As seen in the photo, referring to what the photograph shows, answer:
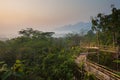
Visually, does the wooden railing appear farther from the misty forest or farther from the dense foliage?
the dense foliage

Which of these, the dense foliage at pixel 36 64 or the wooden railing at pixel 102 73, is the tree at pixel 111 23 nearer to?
the dense foliage at pixel 36 64

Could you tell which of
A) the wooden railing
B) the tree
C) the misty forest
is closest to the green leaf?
the misty forest

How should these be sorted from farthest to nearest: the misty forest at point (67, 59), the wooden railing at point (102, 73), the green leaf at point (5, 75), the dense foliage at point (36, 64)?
the misty forest at point (67, 59) → the dense foliage at point (36, 64) → the green leaf at point (5, 75) → the wooden railing at point (102, 73)

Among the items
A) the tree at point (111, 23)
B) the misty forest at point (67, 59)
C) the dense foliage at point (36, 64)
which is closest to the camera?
the dense foliage at point (36, 64)

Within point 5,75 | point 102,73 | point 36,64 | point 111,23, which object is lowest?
point 36,64

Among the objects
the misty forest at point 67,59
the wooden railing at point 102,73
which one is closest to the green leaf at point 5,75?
the misty forest at point 67,59

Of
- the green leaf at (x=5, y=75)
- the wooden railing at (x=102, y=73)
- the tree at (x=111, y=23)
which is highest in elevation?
the tree at (x=111, y=23)

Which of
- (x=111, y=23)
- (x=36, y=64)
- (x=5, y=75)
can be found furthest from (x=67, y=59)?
(x=5, y=75)

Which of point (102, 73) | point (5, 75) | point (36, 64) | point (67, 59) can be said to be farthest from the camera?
point (36, 64)

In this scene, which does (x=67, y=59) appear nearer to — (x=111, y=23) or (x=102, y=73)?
(x=111, y=23)

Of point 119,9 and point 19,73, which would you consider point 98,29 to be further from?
point 19,73

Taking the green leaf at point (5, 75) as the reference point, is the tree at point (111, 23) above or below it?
above

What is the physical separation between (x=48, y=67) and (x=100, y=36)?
591 inches

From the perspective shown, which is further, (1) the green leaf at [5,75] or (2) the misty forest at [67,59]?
(2) the misty forest at [67,59]
